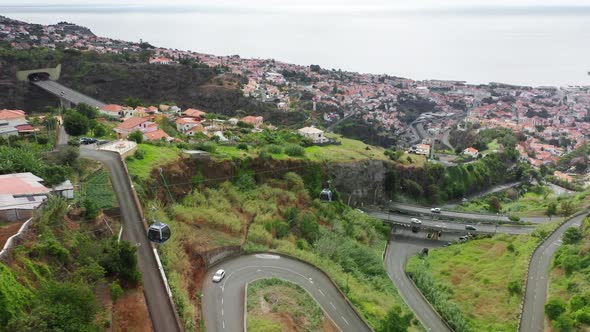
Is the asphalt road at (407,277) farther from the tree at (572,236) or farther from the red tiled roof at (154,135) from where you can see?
the red tiled roof at (154,135)

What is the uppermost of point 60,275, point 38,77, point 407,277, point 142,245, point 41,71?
point 60,275

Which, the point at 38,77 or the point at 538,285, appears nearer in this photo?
the point at 538,285

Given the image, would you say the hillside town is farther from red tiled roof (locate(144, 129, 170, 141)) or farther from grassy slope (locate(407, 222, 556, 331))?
red tiled roof (locate(144, 129, 170, 141))

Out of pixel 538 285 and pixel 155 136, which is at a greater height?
pixel 155 136

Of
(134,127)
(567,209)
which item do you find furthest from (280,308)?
(567,209)

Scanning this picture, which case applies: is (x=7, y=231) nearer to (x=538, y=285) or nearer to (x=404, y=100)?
(x=538, y=285)

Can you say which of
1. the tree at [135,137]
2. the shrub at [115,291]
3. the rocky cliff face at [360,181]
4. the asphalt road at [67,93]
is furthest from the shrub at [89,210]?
the asphalt road at [67,93]

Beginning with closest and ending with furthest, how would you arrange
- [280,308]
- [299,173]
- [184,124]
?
[280,308] < [299,173] < [184,124]
